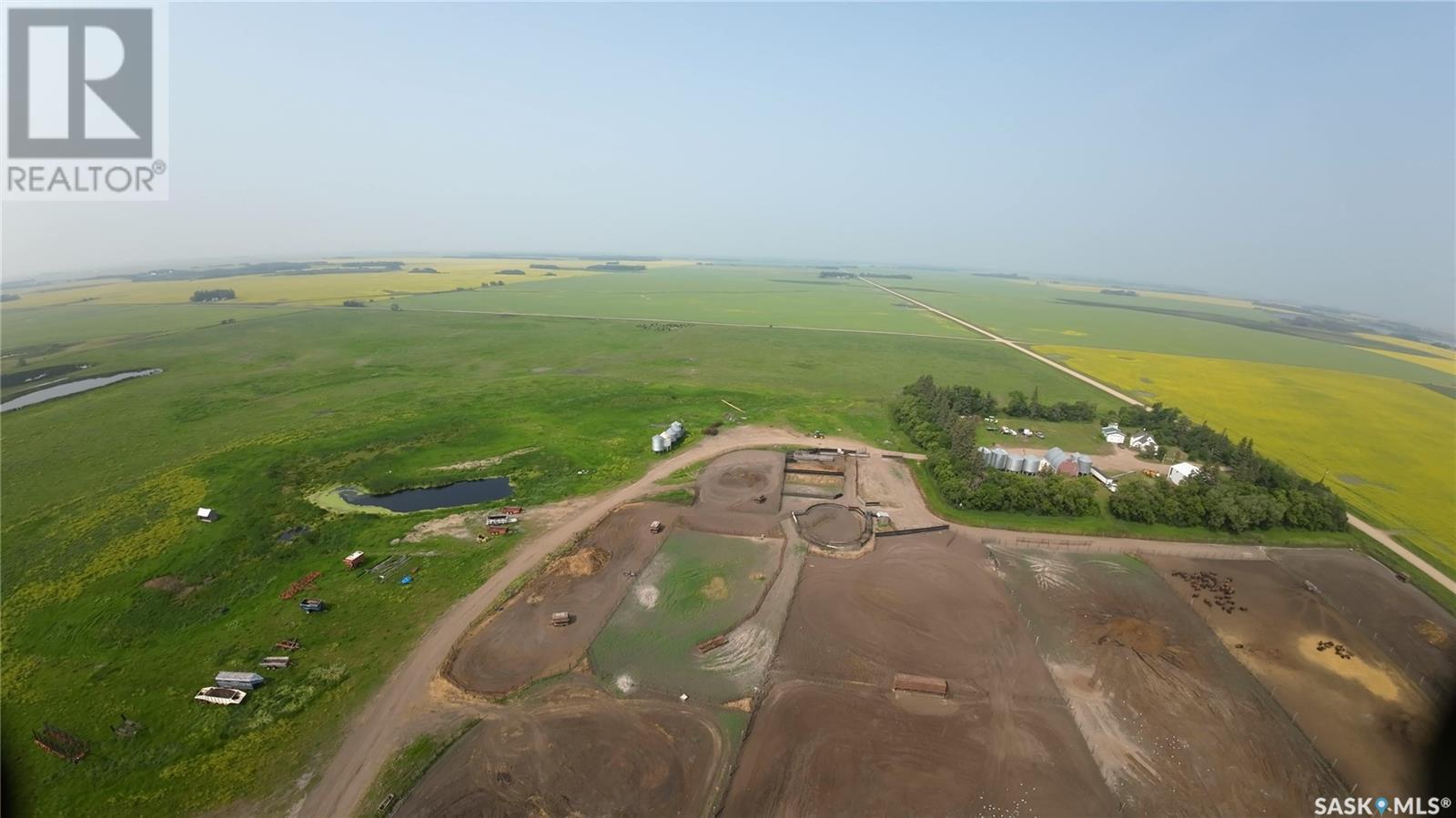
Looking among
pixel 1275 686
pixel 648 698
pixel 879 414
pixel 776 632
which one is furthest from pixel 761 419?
pixel 1275 686

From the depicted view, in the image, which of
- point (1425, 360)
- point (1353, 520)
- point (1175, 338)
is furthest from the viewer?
point (1175, 338)

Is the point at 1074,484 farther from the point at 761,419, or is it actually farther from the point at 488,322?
the point at 488,322

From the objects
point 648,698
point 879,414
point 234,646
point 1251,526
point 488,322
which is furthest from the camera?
point 488,322

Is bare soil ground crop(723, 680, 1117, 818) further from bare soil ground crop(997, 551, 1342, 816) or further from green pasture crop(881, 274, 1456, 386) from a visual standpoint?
green pasture crop(881, 274, 1456, 386)

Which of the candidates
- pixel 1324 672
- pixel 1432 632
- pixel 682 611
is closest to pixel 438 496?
pixel 682 611

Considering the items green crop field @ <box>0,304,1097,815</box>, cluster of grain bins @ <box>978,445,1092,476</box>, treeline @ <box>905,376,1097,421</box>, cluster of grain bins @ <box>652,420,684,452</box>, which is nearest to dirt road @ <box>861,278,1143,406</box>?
green crop field @ <box>0,304,1097,815</box>

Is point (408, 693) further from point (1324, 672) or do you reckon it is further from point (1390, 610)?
point (1390, 610)

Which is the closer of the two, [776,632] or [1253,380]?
[776,632]
